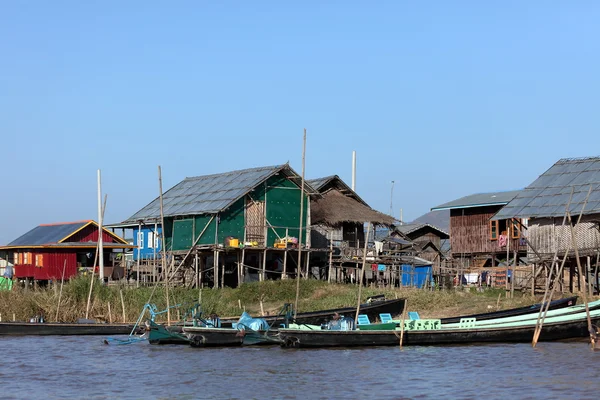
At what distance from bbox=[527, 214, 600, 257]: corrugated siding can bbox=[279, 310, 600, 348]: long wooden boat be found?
7650mm

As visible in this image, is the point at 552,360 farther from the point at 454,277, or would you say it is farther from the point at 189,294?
the point at 454,277

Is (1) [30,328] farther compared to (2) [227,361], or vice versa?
(1) [30,328]

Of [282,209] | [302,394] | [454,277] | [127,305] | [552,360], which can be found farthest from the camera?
[454,277]

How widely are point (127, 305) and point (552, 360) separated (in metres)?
15.7

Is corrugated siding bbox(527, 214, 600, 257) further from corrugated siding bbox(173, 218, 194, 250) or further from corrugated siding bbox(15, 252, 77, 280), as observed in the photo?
corrugated siding bbox(15, 252, 77, 280)

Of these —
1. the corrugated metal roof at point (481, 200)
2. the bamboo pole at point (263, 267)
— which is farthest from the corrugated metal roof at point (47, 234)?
the corrugated metal roof at point (481, 200)

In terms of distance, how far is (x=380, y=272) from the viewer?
147 feet

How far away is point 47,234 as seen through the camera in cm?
4906

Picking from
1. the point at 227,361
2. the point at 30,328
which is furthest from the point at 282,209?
the point at 227,361

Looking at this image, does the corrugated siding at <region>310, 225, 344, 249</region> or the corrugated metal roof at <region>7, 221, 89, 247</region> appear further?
the corrugated metal roof at <region>7, 221, 89, 247</region>

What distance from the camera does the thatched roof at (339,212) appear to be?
4225cm

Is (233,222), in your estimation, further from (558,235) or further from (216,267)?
(558,235)

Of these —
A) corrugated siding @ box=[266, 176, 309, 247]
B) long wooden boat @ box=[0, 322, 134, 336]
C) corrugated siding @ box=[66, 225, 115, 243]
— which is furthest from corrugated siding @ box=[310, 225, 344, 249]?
long wooden boat @ box=[0, 322, 134, 336]

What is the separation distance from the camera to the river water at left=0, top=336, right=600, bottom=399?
711 inches
